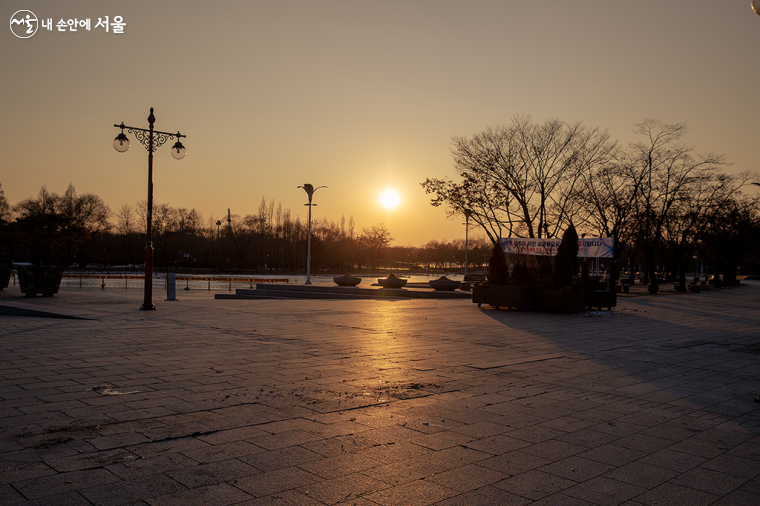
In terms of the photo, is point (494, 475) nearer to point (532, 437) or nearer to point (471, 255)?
point (532, 437)

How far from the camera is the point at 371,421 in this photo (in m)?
4.89

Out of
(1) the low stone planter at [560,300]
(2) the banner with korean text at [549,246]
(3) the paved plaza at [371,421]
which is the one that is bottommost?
(3) the paved plaza at [371,421]

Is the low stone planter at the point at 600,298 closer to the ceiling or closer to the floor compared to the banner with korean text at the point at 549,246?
closer to the floor

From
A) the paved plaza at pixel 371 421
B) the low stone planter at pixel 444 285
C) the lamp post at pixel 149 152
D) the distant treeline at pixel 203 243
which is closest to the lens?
the paved plaza at pixel 371 421

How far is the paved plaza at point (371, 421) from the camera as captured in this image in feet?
11.2

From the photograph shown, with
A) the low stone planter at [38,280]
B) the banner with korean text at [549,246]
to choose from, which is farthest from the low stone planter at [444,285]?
the low stone planter at [38,280]

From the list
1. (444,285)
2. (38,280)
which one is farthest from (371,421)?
(444,285)

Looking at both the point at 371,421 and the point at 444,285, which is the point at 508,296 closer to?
the point at 444,285

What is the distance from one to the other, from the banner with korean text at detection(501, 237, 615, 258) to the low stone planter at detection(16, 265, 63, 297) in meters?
→ 17.4

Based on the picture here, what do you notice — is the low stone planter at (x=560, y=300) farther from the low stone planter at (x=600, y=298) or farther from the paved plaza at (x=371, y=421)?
the paved plaza at (x=371, y=421)

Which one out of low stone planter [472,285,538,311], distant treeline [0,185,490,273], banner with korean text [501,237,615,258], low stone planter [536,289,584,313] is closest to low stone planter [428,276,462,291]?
banner with korean text [501,237,615,258]

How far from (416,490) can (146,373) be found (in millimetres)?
4720

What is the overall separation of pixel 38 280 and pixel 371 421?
19.4 meters

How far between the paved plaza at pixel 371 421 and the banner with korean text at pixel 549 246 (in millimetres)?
9387
